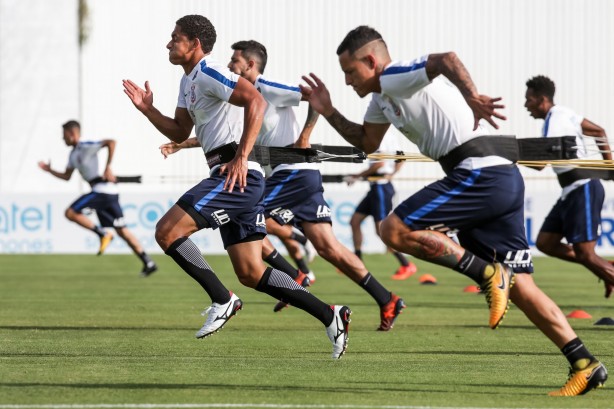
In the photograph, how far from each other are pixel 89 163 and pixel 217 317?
12557 millimetres

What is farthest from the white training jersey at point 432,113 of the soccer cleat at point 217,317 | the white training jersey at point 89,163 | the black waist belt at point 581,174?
the white training jersey at point 89,163

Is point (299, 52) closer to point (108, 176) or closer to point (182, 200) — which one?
point (108, 176)

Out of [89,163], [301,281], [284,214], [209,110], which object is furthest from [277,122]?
[89,163]

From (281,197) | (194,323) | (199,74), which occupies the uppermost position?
(199,74)

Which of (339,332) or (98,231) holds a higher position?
(339,332)

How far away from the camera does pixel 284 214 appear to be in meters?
11.5

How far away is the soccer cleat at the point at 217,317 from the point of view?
853 cm

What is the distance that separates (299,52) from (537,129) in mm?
6880

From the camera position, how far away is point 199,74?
8641mm

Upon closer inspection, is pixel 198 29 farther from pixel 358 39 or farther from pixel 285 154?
pixel 358 39

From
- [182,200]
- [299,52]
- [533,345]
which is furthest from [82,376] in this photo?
[299,52]

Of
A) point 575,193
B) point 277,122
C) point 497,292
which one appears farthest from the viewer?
point 575,193

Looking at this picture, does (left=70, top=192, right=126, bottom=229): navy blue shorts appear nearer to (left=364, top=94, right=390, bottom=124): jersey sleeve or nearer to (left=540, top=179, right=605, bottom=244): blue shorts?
(left=540, top=179, right=605, bottom=244): blue shorts

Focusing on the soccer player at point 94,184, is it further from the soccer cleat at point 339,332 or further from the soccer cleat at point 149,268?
the soccer cleat at point 339,332
